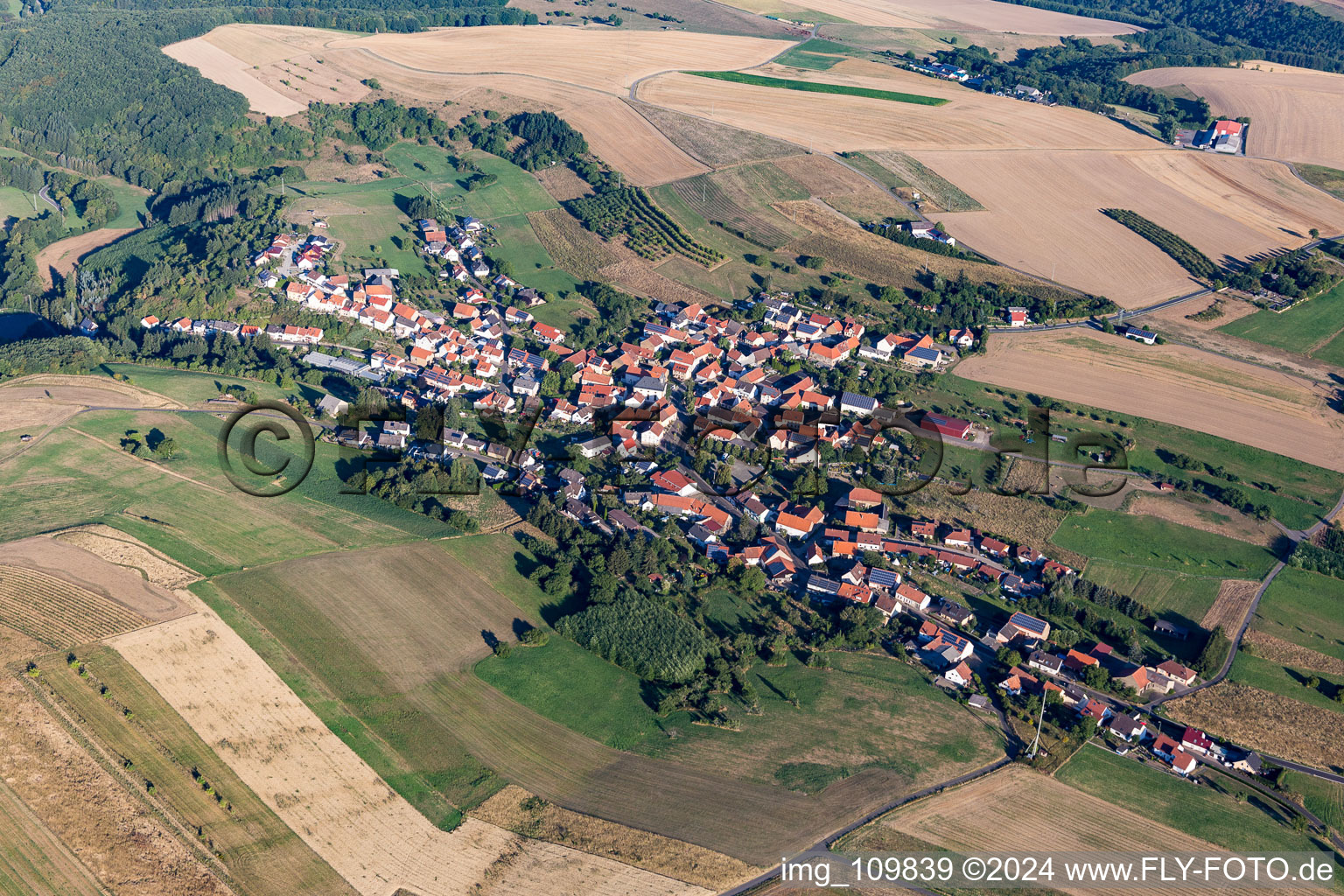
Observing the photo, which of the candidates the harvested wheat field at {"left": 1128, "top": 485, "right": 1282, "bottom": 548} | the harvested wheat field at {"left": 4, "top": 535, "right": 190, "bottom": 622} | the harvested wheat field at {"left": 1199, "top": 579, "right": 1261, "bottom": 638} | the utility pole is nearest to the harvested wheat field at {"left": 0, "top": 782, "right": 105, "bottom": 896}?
the harvested wheat field at {"left": 4, "top": 535, "right": 190, "bottom": 622}

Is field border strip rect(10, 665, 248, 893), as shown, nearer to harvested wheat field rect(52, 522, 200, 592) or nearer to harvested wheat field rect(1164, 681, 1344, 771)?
harvested wheat field rect(52, 522, 200, 592)

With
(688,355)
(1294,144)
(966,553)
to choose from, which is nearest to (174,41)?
(688,355)

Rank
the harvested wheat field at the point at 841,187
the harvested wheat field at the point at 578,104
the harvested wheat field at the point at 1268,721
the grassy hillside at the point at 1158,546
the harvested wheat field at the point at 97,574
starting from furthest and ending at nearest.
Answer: the harvested wheat field at the point at 578,104, the harvested wheat field at the point at 841,187, the grassy hillside at the point at 1158,546, the harvested wheat field at the point at 97,574, the harvested wheat field at the point at 1268,721

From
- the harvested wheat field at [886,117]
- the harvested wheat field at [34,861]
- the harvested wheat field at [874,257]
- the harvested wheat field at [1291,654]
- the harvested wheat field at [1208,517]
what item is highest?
the harvested wheat field at [886,117]

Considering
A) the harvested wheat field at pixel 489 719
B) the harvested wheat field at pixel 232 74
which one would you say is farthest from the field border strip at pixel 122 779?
the harvested wheat field at pixel 232 74

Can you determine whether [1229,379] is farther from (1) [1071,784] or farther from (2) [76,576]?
(2) [76,576]

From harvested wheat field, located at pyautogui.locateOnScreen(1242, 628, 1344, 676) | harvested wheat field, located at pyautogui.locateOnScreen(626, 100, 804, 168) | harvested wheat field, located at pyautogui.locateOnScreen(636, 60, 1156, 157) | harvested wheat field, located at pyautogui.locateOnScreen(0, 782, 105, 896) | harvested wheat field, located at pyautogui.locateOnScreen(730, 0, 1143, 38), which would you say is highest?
harvested wheat field, located at pyautogui.locateOnScreen(730, 0, 1143, 38)

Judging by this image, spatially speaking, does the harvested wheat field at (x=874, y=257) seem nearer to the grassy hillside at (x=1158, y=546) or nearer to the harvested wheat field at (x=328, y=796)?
the grassy hillside at (x=1158, y=546)

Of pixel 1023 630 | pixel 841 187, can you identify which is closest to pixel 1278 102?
pixel 841 187
